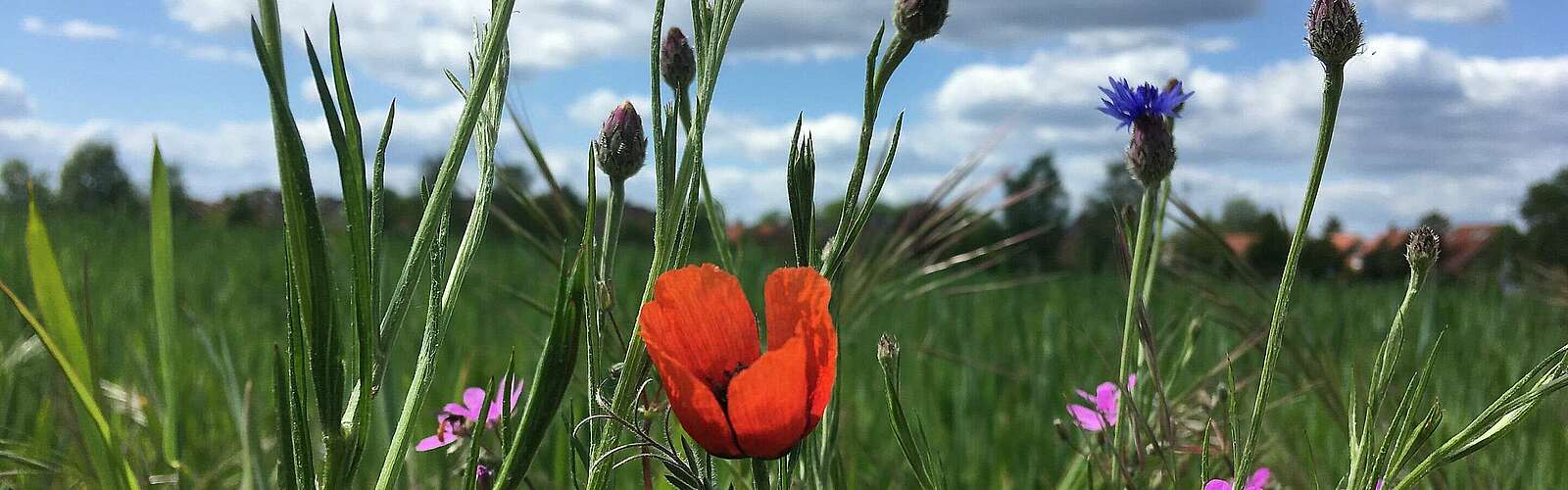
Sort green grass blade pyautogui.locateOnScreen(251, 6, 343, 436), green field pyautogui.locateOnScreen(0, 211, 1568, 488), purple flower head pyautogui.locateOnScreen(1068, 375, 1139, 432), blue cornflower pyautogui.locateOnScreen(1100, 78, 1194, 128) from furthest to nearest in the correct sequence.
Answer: green field pyautogui.locateOnScreen(0, 211, 1568, 488), purple flower head pyautogui.locateOnScreen(1068, 375, 1139, 432), blue cornflower pyautogui.locateOnScreen(1100, 78, 1194, 128), green grass blade pyautogui.locateOnScreen(251, 6, 343, 436)

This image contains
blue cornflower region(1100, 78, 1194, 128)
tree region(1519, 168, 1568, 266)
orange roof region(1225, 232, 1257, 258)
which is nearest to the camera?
blue cornflower region(1100, 78, 1194, 128)

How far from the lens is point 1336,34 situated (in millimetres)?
445

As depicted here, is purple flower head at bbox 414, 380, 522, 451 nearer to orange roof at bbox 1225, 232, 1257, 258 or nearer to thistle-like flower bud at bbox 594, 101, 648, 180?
thistle-like flower bud at bbox 594, 101, 648, 180

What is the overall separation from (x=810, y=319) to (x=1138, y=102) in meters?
0.29

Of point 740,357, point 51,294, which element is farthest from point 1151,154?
point 51,294

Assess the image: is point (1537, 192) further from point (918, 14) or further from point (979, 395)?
point (918, 14)

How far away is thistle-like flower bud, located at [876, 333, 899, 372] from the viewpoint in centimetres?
45

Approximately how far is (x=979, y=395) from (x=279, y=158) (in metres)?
1.50

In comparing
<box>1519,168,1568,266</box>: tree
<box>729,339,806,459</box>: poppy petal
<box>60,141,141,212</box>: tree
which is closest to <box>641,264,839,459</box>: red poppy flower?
<box>729,339,806,459</box>: poppy petal

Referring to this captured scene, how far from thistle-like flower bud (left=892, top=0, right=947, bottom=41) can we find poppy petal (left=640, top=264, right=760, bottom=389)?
0.43 feet

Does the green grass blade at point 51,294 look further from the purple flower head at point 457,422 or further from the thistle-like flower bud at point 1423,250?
the thistle-like flower bud at point 1423,250

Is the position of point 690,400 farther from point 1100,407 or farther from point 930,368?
point 930,368


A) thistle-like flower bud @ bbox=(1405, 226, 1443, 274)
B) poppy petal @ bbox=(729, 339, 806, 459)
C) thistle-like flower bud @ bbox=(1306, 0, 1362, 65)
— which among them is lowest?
poppy petal @ bbox=(729, 339, 806, 459)

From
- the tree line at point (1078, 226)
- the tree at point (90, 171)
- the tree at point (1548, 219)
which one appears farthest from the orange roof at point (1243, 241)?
the tree at point (90, 171)
